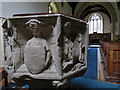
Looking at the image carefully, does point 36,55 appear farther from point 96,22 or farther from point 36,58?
point 96,22

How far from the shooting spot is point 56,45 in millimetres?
1274

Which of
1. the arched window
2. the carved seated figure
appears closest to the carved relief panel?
the carved seated figure

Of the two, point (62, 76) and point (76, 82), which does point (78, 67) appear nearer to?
point (62, 76)

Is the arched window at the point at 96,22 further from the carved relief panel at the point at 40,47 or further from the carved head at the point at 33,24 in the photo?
the carved head at the point at 33,24

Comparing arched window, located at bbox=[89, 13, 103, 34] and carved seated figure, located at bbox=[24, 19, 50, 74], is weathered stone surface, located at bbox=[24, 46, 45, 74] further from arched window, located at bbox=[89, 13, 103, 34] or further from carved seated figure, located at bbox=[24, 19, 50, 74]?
arched window, located at bbox=[89, 13, 103, 34]

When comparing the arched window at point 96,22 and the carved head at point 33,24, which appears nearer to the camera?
the carved head at point 33,24

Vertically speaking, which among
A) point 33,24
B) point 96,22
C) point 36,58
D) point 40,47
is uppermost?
point 96,22

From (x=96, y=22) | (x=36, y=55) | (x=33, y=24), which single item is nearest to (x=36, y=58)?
(x=36, y=55)

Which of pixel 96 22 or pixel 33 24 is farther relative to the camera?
pixel 96 22

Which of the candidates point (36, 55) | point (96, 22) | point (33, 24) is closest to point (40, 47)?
point (36, 55)

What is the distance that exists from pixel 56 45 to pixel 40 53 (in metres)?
0.20

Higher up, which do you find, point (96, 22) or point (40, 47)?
point (96, 22)

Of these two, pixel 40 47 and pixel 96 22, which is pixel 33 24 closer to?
pixel 40 47

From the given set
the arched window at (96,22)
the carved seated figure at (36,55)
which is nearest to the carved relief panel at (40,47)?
the carved seated figure at (36,55)
